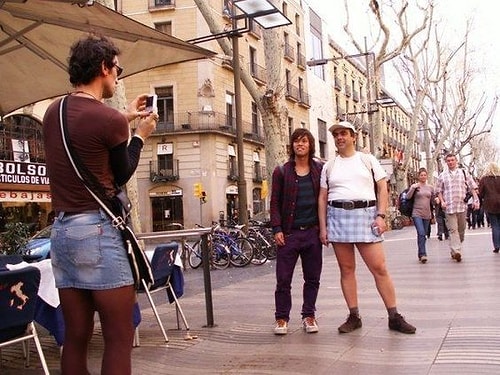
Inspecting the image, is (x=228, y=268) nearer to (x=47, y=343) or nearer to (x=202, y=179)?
(x=47, y=343)

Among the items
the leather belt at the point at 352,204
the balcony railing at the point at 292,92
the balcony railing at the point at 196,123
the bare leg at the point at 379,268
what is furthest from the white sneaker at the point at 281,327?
the balcony railing at the point at 292,92

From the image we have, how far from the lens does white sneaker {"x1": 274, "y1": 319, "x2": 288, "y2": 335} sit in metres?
5.38

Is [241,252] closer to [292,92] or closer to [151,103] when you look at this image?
[151,103]

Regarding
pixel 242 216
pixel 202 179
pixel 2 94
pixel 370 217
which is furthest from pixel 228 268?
pixel 202 179

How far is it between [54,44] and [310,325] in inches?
149

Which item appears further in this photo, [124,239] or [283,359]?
[283,359]

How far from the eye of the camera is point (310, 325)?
17.7 feet

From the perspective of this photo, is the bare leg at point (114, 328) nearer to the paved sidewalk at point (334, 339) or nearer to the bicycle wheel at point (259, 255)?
the paved sidewalk at point (334, 339)

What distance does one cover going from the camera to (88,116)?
103 inches

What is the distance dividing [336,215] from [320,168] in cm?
51

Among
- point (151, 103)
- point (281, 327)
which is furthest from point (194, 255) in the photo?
point (151, 103)

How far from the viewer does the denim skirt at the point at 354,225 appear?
5.24m

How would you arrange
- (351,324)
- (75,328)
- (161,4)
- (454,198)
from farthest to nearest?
1. (161,4)
2. (454,198)
3. (351,324)
4. (75,328)

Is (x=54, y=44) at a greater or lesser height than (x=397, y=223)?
greater
